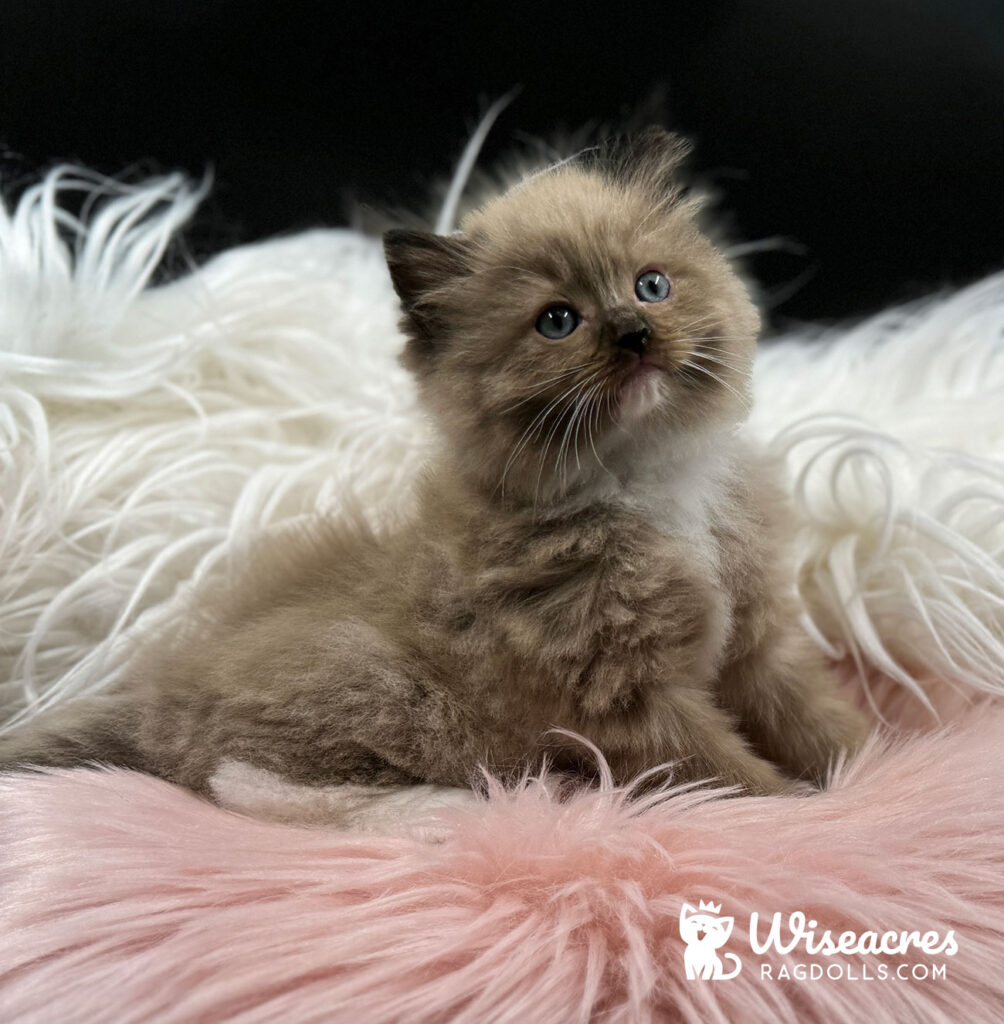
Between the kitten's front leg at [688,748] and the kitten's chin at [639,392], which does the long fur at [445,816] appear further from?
the kitten's chin at [639,392]

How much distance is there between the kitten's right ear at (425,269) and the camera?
30.3 inches

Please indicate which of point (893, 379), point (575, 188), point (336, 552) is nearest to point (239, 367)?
point (336, 552)

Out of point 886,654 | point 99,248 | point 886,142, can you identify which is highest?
point 99,248

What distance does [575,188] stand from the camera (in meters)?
0.79

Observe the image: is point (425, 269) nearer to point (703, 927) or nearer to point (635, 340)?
point (635, 340)

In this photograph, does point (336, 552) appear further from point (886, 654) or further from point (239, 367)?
point (886, 654)

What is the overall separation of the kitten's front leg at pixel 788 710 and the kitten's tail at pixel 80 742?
0.47 m

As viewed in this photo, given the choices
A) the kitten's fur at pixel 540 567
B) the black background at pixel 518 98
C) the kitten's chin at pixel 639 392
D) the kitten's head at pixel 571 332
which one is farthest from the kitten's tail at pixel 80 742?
the black background at pixel 518 98

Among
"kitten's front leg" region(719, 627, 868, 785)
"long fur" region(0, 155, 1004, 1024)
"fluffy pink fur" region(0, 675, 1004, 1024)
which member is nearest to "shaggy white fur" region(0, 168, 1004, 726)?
"long fur" region(0, 155, 1004, 1024)

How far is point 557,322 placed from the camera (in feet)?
2.39

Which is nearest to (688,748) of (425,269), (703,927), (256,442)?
(703,927)

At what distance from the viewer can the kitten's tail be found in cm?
80

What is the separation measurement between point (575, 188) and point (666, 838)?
47 cm

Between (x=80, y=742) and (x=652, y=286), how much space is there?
547 millimetres
